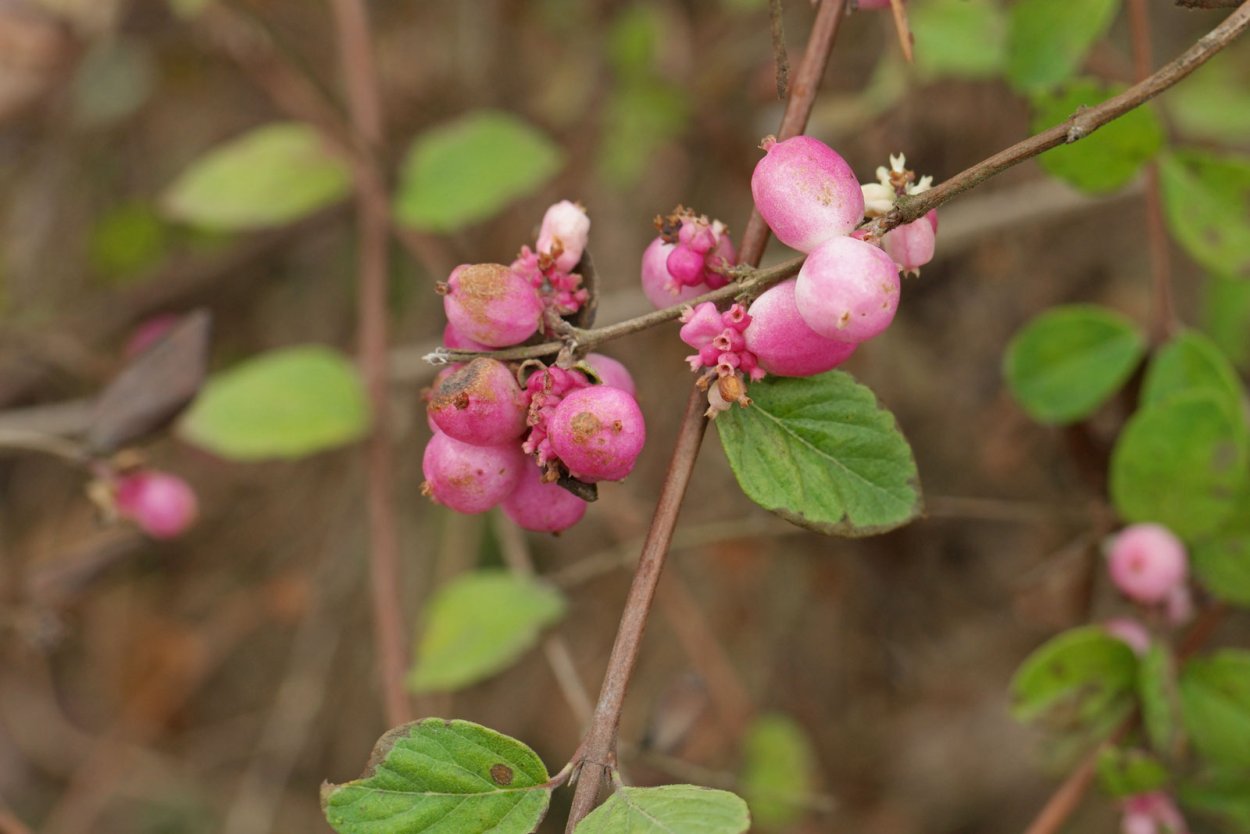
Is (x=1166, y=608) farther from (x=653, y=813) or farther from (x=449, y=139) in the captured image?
(x=449, y=139)

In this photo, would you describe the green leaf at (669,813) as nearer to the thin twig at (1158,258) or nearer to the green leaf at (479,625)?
the green leaf at (479,625)

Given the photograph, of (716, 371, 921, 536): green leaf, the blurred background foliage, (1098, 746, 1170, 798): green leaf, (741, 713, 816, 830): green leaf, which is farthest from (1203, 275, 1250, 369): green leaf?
(716, 371, 921, 536): green leaf

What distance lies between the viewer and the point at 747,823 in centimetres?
91

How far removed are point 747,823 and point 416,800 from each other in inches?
12.1

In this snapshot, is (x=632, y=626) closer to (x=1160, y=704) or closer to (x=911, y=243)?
(x=911, y=243)

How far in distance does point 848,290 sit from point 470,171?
5.86ft

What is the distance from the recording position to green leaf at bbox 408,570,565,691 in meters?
2.06

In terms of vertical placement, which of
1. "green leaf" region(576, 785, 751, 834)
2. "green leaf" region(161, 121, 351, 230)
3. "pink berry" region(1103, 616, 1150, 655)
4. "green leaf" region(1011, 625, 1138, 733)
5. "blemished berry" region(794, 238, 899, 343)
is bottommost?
"green leaf" region(576, 785, 751, 834)

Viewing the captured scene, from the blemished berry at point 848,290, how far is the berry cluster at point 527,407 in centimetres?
18

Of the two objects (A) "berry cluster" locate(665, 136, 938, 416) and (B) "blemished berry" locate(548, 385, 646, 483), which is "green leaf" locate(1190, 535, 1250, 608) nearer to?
(A) "berry cluster" locate(665, 136, 938, 416)

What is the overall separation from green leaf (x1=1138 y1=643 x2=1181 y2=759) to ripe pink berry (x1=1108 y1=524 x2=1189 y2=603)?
0.09 m

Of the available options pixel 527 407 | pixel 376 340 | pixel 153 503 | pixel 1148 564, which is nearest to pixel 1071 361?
pixel 1148 564

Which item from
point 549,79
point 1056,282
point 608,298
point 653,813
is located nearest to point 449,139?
point 608,298

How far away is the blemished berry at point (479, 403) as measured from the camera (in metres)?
0.99
